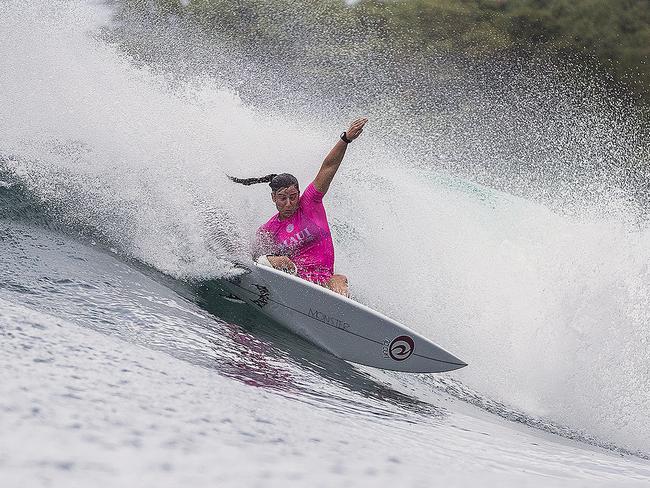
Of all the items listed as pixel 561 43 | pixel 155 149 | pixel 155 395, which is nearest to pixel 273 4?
pixel 561 43

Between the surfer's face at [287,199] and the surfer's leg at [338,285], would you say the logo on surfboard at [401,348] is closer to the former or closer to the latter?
the surfer's leg at [338,285]

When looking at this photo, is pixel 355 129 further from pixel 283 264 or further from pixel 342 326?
pixel 342 326

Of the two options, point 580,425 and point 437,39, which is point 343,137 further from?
point 437,39

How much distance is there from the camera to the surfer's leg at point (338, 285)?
14.2ft

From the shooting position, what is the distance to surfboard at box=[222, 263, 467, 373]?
3861mm

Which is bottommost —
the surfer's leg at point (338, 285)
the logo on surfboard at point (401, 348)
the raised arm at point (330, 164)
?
the logo on surfboard at point (401, 348)

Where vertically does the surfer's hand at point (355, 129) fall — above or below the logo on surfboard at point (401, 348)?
above

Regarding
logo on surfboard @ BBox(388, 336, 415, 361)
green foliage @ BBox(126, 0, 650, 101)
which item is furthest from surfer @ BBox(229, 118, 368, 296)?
green foliage @ BBox(126, 0, 650, 101)

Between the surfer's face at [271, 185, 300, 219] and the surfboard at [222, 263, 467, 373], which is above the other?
the surfer's face at [271, 185, 300, 219]

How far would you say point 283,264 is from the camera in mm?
4422

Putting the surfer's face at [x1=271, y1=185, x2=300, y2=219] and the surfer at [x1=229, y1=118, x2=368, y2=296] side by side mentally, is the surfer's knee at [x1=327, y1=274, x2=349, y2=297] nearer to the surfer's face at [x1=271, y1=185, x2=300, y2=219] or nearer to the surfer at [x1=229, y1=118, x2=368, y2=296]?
the surfer at [x1=229, y1=118, x2=368, y2=296]

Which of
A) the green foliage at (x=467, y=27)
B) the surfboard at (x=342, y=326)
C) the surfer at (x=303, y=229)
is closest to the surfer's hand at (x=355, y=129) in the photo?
the surfer at (x=303, y=229)

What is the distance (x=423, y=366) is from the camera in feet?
12.8

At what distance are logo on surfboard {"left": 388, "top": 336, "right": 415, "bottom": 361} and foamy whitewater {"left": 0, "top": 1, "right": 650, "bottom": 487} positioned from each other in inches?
6.3
